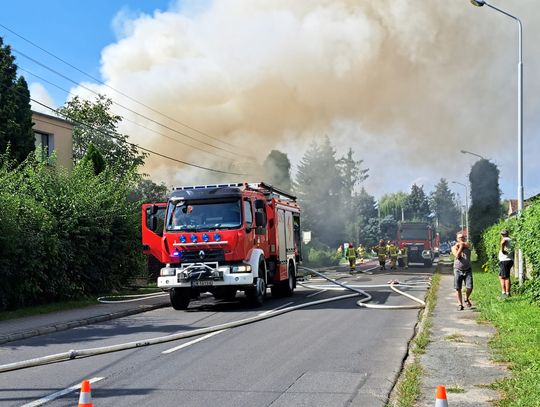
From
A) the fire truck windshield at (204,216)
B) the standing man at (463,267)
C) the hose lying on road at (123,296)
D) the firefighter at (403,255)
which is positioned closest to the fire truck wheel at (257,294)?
the fire truck windshield at (204,216)

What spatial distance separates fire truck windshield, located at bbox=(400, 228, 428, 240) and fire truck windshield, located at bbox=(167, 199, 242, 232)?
29661 millimetres

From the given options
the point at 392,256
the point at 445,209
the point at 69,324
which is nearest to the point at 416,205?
the point at 445,209

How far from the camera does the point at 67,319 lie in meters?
13.0

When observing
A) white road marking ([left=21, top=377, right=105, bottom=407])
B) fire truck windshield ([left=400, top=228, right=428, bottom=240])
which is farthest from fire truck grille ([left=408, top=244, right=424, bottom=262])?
white road marking ([left=21, top=377, right=105, bottom=407])

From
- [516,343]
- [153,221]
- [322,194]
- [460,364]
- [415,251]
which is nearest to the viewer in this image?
[460,364]

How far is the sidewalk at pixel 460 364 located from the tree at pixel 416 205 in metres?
124

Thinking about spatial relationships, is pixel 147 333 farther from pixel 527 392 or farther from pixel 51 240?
pixel 527 392

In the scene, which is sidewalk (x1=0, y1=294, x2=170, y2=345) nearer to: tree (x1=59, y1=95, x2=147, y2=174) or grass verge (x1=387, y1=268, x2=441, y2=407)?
grass verge (x1=387, y1=268, x2=441, y2=407)

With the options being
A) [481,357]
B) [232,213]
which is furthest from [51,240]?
[481,357]

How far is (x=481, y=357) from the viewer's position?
7746 mm

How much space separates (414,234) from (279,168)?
23.0 metres

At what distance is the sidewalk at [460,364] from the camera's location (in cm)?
588

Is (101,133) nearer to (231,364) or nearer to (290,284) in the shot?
(290,284)

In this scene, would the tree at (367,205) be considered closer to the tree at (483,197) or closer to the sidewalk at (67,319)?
the tree at (483,197)
